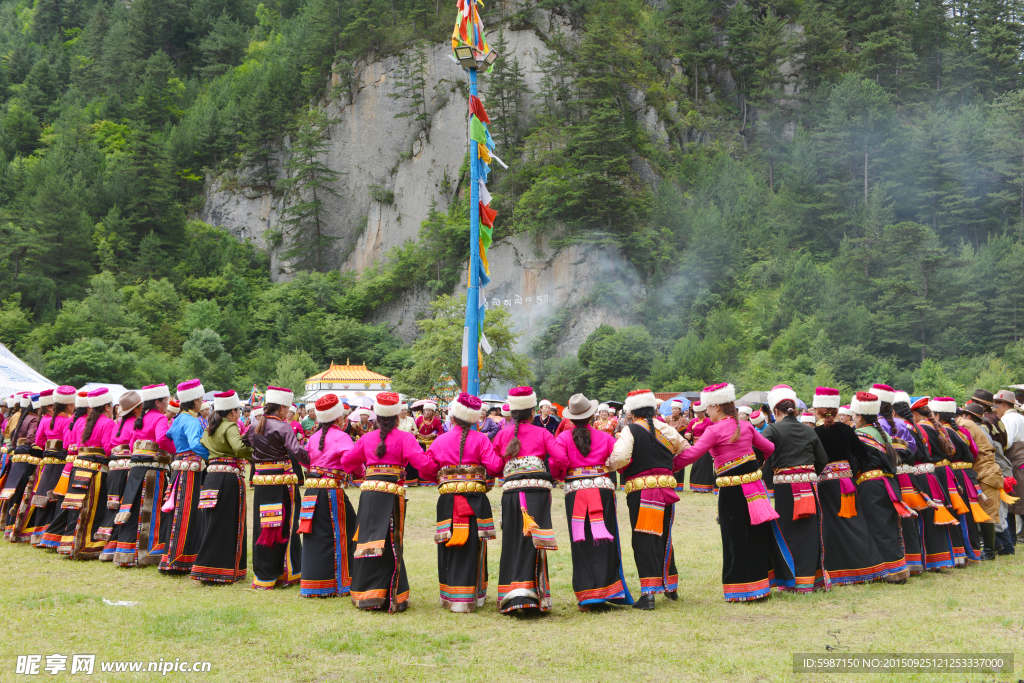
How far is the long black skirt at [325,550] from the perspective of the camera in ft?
24.1

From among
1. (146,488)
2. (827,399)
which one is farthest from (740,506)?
(146,488)

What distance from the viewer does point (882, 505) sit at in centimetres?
773

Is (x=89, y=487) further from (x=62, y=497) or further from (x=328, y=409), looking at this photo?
(x=328, y=409)

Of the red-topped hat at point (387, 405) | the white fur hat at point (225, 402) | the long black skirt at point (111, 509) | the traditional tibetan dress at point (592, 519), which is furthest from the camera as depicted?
the long black skirt at point (111, 509)

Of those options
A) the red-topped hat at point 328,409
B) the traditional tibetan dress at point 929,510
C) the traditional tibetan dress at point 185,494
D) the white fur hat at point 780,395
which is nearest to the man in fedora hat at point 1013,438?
the traditional tibetan dress at point 929,510

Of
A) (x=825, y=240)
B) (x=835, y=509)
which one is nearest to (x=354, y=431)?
(x=835, y=509)

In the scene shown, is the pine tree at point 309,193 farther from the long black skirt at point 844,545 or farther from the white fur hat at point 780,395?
the long black skirt at point 844,545

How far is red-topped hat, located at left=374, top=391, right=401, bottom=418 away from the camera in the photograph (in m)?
6.89

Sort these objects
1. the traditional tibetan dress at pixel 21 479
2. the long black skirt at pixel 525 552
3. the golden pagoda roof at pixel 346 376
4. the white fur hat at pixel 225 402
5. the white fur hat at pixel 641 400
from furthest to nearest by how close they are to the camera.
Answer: the golden pagoda roof at pixel 346 376
the traditional tibetan dress at pixel 21 479
the white fur hat at pixel 225 402
the white fur hat at pixel 641 400
the long black skirt at pixel 525 552

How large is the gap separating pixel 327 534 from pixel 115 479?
328 centimetres

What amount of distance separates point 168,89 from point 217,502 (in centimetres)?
7635

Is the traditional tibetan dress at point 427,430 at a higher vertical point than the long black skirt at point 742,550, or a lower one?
higher

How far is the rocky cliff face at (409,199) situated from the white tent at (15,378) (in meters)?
31.3

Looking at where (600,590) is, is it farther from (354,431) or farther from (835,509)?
(354,431)
